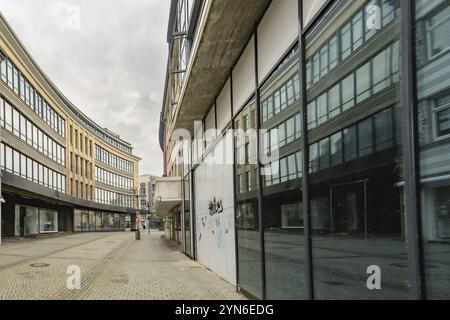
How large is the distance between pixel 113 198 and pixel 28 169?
137ft

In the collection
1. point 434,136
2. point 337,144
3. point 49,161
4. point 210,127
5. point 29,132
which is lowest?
point 434,136

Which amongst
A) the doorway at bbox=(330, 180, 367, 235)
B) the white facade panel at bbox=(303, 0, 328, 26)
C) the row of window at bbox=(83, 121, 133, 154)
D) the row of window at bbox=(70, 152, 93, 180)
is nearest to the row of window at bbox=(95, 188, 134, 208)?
the row of window at bbox=(70, 152, 93, 180)

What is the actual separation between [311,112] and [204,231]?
33.3 feet

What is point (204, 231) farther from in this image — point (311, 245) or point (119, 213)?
point (119, 213)

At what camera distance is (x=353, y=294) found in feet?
14.9

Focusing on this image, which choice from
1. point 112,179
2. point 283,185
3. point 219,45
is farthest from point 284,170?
point 112,179

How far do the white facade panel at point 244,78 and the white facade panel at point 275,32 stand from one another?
596mm

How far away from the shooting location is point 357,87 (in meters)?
4.50

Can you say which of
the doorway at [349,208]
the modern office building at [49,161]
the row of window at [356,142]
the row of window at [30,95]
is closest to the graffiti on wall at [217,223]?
the row of window at [356,142]

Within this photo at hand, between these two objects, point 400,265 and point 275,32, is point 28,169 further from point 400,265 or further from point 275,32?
point 400,265

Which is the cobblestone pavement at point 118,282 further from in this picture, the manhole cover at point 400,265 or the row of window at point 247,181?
the manhole cover at point 400,265

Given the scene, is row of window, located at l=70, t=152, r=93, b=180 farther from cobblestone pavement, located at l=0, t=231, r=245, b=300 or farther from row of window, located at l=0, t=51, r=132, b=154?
cobblestone pavement, located at l=0, t=231, r=245, b=300

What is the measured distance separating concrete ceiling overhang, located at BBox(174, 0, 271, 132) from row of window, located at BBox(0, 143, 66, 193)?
988 inches

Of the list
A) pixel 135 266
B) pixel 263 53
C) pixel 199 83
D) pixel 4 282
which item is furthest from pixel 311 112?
pixel 135 266
